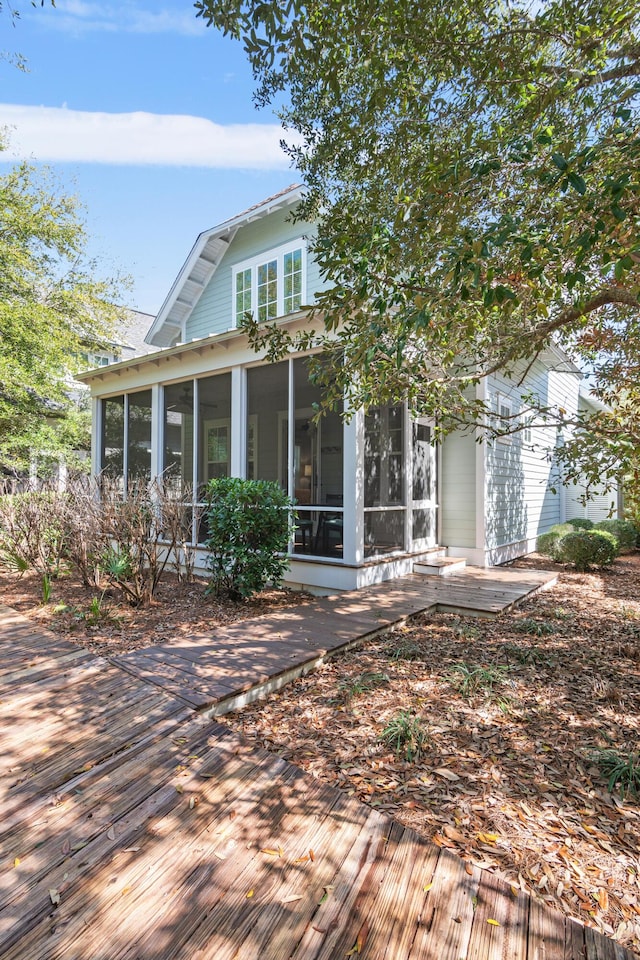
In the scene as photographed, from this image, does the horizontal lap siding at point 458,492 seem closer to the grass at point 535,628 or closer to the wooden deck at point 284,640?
the wooden deck at point 284,640

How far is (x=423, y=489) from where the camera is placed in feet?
26.4

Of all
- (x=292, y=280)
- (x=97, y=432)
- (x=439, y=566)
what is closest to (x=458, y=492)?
(x=439, y=566)

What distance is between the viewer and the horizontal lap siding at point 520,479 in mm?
8594

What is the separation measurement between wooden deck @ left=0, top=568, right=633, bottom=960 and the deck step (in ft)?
17.3

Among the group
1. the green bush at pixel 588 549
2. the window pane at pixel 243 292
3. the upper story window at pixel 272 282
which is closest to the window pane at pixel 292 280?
the upper story window at pixel 272 282

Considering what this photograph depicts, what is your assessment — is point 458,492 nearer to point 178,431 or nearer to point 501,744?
point 178,431

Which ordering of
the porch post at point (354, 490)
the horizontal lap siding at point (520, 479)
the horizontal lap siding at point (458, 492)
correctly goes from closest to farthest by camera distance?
the porch post at point (354, 490), the horizontal lap siding at point (458, 492), the horizontal lap siding at point (520, 479)

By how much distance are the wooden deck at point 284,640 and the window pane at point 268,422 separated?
227 cm

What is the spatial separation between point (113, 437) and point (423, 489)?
6534mm

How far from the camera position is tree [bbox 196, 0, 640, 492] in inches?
104

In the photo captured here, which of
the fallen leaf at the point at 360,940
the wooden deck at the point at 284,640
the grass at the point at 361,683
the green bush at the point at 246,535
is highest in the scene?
the green bush at the point at 246,535

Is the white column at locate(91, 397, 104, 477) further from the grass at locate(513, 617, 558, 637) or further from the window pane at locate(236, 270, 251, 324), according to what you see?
the grass at locate(513, 617, 558, 637)

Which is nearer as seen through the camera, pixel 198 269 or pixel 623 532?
pixel 623 532

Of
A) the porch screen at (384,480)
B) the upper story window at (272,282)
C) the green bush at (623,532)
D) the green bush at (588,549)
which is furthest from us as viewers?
the green bush at (623,532)
